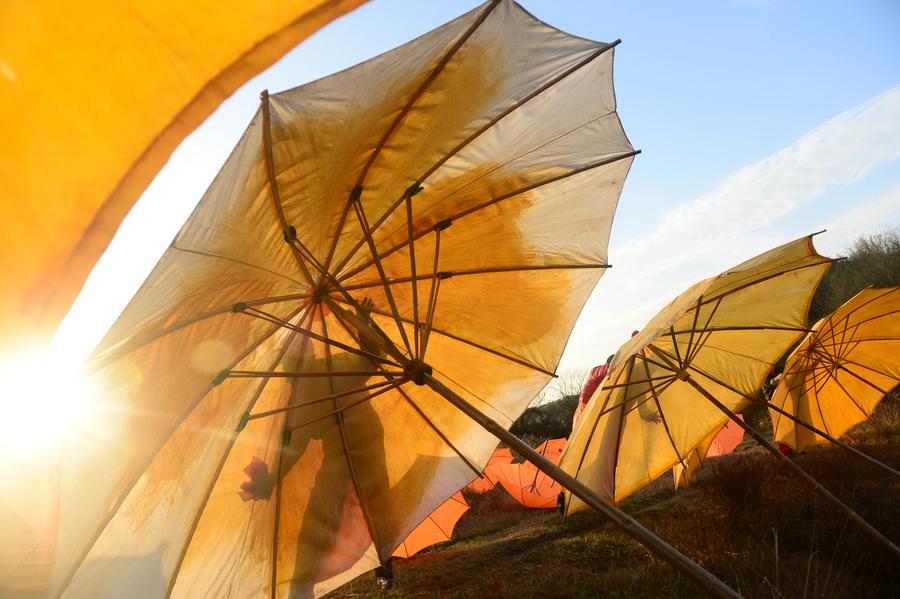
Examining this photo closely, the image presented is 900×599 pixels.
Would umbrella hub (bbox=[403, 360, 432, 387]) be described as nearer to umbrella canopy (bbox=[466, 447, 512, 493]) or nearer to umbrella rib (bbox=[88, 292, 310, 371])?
umbrella rib (bbox=[88, 292, 310, 371])

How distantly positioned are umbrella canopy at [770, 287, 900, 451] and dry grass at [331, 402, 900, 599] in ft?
2.38

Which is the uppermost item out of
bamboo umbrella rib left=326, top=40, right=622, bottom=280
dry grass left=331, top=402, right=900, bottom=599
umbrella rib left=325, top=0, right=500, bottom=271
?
bamboo umbrella rib left=326, top=40, right=622, bottom=280

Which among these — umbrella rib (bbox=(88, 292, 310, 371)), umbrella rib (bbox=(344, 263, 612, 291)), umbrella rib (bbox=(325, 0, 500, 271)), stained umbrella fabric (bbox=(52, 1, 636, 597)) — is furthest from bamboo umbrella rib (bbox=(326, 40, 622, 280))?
umbrella rib (bbox=(88, 292, 310, 371))

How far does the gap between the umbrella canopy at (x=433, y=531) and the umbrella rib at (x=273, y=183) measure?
6237 mm

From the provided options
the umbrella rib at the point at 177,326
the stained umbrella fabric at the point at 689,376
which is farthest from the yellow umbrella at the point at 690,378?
the umbrella rib at the point at 177,326

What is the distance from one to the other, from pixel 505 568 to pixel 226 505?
15.8 ft

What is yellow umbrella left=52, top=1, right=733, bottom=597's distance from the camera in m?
3.07

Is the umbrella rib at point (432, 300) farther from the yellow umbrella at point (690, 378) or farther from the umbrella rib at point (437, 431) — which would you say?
the yellow umbrella at point (690, 378)

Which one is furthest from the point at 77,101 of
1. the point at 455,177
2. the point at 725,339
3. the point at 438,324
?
the point at 725,339

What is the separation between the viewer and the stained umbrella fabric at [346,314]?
3.08 m

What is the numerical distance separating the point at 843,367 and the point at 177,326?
32.7 ft

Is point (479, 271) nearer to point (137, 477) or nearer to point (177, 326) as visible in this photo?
point (177, 326)

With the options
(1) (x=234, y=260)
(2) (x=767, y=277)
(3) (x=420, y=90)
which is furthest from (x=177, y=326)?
(2) (x=767, y=277)

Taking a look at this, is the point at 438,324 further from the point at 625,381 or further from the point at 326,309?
the point at 625,381
